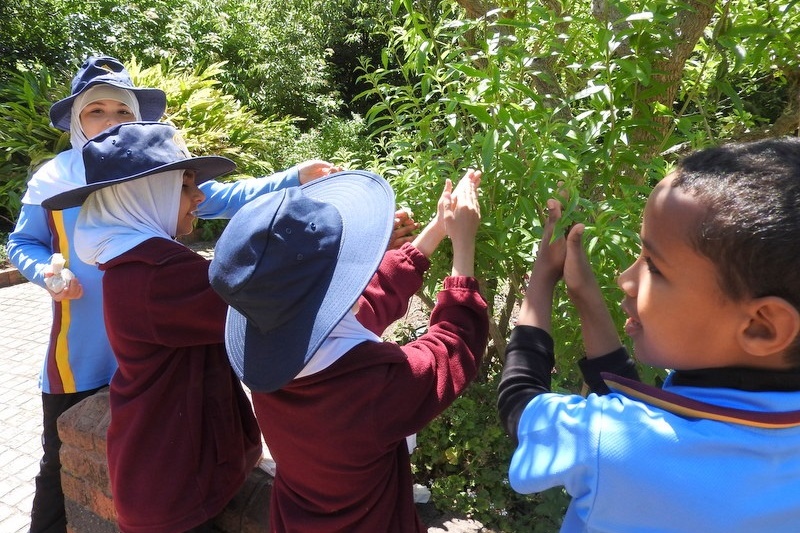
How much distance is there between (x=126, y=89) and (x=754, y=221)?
2.62m

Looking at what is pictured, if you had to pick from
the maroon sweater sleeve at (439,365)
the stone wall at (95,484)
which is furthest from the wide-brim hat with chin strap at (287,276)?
the stone wall at (95,484)

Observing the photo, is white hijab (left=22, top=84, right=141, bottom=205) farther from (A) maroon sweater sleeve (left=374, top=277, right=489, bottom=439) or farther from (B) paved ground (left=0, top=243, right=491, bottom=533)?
(A) maroon sweater sleeve (left=374, top=277, right=489, bottom=439)

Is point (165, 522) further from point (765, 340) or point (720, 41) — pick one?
point (720, 41)

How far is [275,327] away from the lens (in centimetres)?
129

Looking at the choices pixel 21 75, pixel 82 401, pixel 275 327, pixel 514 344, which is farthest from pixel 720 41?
pixel 21 75

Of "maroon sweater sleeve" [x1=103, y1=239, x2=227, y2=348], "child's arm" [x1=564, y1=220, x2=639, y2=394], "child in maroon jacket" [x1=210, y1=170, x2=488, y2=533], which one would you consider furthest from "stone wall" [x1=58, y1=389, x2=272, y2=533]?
"child's arm" [x1=564, y1=220, x2=639, y2=394]

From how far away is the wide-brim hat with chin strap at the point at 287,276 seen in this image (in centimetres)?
123

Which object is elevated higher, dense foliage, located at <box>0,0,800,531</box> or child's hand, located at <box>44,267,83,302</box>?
dense foliage, located at <box>0,0,800,531</box>

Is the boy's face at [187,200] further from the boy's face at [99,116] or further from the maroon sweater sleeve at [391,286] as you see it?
the boy's face at [99,116]

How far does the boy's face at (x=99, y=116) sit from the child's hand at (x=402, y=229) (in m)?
1.52

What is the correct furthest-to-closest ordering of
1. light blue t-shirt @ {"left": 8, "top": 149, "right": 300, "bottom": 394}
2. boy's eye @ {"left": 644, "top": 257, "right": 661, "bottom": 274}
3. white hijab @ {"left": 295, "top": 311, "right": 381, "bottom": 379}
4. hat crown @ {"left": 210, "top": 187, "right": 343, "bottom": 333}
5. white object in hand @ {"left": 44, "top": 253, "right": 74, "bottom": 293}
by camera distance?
light blue t-shirt @ {"left": 8, "top": 149, "right": 300, "bottom": 394}
white object in hand @ {"left": 44, "top": 253, "right": 74, "bottom": 293}
white hijab @ {"left": 295, "top": 311, "right": 381, "bottom": 379}
hat crown @ {"left": 210, "top": 187, "right": 343, "bottom": 333}
boy's eye @ {"left": 644, "top": 257, "right": 661, "bottom": 274}

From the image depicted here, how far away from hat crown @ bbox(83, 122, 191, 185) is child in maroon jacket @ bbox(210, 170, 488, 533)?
0.54 meters

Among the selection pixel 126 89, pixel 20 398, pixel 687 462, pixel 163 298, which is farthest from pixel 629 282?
pixel 20 398

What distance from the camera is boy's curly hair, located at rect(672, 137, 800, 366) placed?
877mm
